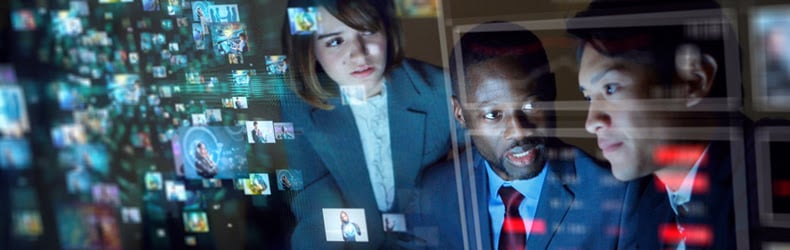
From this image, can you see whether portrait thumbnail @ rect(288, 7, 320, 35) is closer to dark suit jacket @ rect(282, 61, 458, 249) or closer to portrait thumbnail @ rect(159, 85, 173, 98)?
dark suit jacket @ rect(282, 61, 458, 249)

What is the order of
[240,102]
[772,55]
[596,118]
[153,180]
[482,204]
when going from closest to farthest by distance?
1. [772,55]
2. [596,118]
3. [482,204]
4. [240,102]
5. [153,180]

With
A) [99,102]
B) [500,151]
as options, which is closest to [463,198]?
[500,151]

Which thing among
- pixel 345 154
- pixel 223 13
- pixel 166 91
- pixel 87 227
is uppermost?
pixel 223 13

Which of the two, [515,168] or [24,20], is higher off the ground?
[24,20]

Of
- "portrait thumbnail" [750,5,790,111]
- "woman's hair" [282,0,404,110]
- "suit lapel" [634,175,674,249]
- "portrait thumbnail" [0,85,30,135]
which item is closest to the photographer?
"portrait thumbnail" [750,5,790,111]

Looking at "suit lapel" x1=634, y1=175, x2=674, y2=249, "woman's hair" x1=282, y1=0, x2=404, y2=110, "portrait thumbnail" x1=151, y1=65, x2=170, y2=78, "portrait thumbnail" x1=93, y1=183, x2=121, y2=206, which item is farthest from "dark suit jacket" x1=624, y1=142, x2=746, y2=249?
"portrait thumbnail" x1=93, y1=183, x2=121, y2=206

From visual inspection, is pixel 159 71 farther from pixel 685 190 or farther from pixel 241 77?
pixel 685 190

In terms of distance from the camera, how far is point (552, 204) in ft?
3.49

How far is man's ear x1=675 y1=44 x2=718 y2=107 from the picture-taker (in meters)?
0.93

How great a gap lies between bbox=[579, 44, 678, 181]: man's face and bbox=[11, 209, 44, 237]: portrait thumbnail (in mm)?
950

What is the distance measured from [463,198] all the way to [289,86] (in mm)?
281

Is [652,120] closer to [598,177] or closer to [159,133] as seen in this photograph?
[598,177]

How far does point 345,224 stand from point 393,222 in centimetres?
7

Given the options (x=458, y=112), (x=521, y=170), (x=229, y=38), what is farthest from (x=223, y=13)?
(x=521, y=170)
